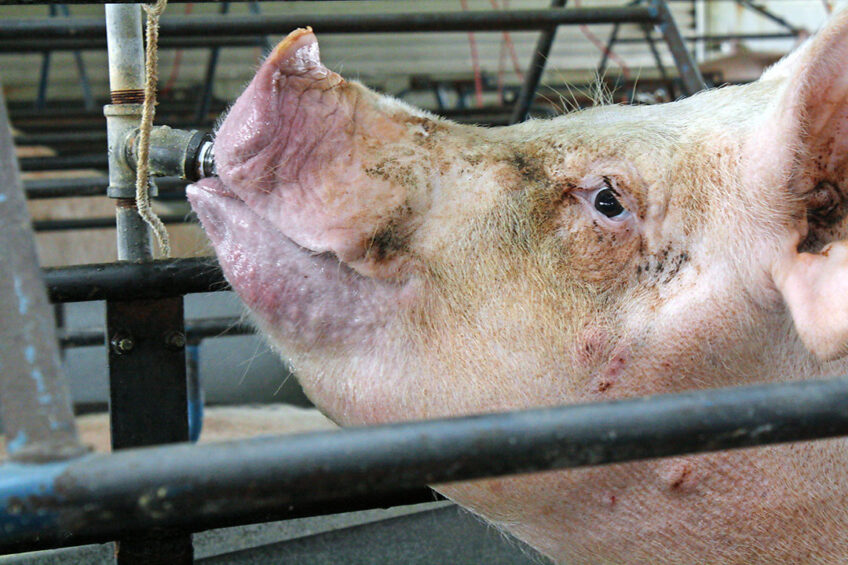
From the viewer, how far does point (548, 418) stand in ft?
2.90

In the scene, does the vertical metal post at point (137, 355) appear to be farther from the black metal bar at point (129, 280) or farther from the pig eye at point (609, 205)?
the pig eye at point (609, 205)

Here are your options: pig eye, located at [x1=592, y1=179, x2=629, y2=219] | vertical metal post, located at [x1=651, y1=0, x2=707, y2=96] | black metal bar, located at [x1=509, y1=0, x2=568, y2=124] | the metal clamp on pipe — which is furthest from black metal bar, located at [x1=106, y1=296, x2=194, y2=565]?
vertical metal post, located at [x1=651, y1=0, x2=707, y2=96]

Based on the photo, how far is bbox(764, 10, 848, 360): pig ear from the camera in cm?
135

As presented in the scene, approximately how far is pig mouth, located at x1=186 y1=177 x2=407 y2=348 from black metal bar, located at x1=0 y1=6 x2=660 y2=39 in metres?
1.58

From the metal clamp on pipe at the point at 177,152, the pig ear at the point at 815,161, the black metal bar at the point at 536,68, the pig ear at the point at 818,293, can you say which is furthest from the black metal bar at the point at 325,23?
the pig ear at the point at 818,293

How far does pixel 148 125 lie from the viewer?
1.62 m

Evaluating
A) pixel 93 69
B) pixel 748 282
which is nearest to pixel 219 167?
pixel 748 282

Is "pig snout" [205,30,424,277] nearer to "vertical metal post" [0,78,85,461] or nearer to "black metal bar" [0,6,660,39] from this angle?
"vertical metal post" [0,78,85,461]

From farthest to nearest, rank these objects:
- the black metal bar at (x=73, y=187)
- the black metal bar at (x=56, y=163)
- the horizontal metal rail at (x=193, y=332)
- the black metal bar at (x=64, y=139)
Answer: the black metal bar at (x=64, y=139), the black metal bar at (x=56, y=163), the black metal bar at (x=73, y=187), the horizontal metal rail at (x=193, y=332)

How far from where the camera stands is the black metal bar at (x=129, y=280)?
1654 mm

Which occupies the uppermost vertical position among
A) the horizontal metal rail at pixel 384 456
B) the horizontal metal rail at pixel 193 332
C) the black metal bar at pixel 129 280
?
the horizontal metal rail at pixel 384 456

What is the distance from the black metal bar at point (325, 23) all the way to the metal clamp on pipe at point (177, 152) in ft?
4.24

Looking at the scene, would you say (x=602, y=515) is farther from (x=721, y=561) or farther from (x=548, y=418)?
(x=548, y=418)

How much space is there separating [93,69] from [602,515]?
7.91 metres
